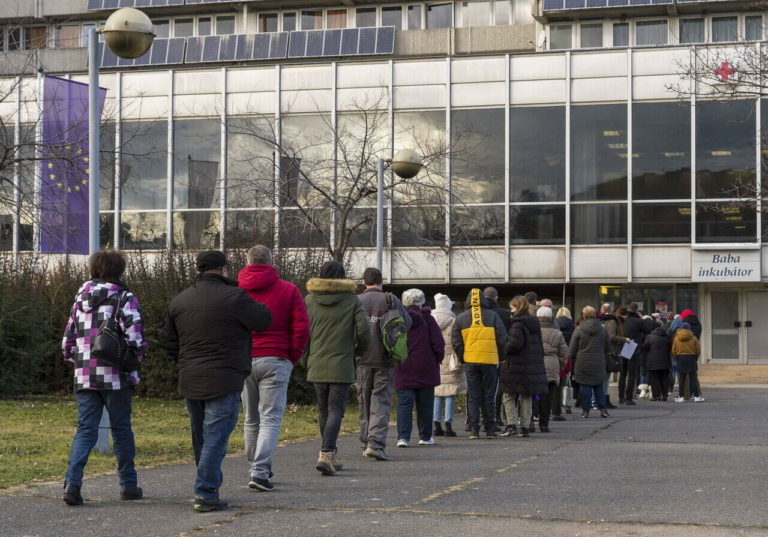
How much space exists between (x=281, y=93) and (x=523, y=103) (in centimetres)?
749

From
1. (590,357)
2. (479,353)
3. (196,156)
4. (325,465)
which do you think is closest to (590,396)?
(590,357)

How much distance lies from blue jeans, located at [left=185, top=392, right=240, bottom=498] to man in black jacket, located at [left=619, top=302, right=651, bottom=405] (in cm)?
1416

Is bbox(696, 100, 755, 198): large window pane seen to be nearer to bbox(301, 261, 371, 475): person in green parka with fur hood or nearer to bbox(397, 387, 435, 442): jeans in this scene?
bbox(397, 387, 435, 442): jeans

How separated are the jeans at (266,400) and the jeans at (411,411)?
3.57 m

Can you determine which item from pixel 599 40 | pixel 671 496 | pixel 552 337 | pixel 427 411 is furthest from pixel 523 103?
pixel 671 496

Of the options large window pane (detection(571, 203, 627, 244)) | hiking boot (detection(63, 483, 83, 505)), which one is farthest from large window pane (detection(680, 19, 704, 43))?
hiking boot (detection(63, 483, 83, 505))

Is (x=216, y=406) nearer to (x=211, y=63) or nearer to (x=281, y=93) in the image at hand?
(x=281, y=93)

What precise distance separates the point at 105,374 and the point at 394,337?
372 cm

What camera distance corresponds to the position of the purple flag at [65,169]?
18719 mm

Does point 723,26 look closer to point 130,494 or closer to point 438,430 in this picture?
point 438,430

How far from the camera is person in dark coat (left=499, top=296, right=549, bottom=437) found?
13758 millimetres

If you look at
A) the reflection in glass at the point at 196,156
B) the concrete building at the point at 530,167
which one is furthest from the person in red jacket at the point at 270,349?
the reflection in glass at the point at 196,156

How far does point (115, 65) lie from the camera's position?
40906mm

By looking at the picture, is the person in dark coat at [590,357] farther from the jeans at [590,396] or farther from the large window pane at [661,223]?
the large window pane at [661,223]
